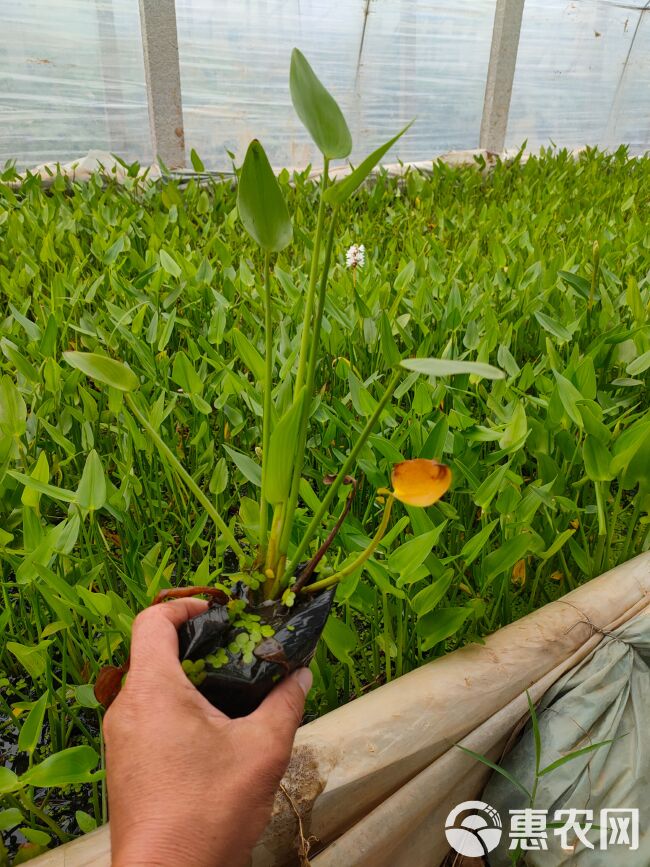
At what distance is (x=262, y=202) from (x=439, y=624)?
1.40 feet

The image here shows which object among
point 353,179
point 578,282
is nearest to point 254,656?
point 353,179

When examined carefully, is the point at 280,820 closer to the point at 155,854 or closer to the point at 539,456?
the point at 155,854

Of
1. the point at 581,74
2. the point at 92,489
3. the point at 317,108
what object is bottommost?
the point at 92,489

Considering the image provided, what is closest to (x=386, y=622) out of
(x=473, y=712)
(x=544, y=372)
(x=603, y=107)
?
(x=473, y=712)

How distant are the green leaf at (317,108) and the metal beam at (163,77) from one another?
313cm

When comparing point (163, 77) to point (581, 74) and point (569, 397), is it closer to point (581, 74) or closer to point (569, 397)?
point (569, 397)

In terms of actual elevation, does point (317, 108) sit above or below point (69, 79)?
below

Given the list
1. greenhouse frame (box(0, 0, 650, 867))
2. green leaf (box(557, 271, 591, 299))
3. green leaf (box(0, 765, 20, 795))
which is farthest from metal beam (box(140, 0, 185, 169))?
green leaf (box(0, 765, 20, 795))

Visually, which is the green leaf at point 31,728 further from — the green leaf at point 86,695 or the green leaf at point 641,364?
the green leaf at point 641,364

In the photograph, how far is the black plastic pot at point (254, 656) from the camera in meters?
0.49

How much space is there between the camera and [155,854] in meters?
0.37

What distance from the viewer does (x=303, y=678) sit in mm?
510

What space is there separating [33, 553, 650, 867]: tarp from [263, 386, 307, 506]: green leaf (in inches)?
9.0

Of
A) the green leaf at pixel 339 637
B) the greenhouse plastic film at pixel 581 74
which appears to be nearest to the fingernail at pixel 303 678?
the green leaf at pixel 339 637
